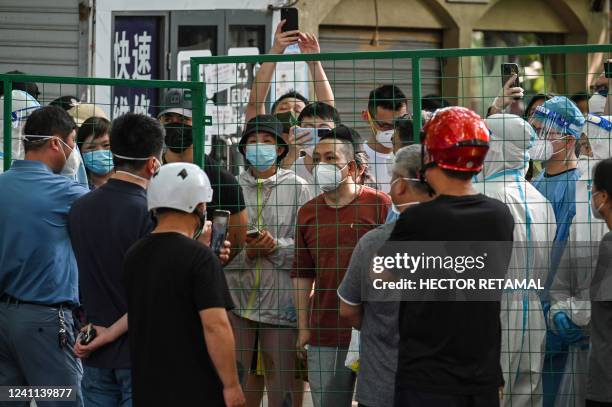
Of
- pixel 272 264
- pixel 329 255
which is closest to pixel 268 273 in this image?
pixel 272 264

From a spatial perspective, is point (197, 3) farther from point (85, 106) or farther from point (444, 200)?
point (444, 200)

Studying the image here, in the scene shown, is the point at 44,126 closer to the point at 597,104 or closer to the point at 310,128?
the point at 310,128

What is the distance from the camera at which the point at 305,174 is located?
7.54 metres

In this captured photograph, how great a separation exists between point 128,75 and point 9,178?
7.60 metres

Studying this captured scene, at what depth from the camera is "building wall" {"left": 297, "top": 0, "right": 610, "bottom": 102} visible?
596 inches

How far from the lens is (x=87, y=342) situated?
5867 mm

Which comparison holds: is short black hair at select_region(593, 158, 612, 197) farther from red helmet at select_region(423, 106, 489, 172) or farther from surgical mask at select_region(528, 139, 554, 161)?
red helmet at select_region(423, 106, 489, 172)

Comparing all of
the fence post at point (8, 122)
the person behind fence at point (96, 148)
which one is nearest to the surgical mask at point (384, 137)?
the person behind fence at point (96, 148)

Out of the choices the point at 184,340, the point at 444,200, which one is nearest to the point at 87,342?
the point at 184,340

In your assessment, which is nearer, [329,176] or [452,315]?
[452,315]

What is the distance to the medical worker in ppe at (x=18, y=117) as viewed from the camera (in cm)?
709

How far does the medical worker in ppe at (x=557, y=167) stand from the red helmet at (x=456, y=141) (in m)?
Result: 1.73

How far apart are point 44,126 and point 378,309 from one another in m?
2.14

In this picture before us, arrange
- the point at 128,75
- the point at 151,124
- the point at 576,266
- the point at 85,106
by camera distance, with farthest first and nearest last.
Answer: the point at 128,75
the point at 85,106
the point at 576,266
the point at 151,124
